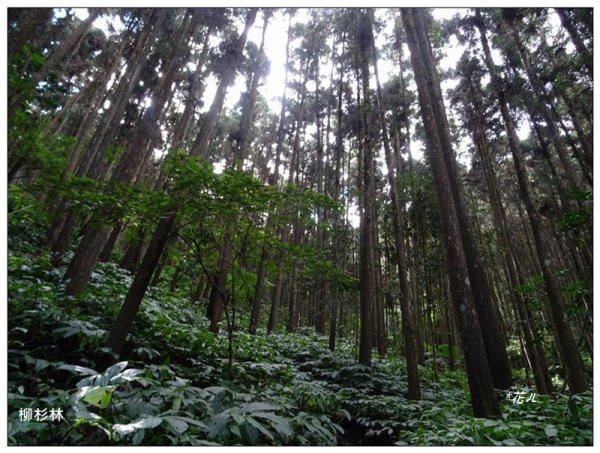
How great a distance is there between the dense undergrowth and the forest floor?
0.4 inches

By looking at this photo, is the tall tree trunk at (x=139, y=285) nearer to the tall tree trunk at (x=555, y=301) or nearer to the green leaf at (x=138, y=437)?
the green leaf at (x=138, y=437)

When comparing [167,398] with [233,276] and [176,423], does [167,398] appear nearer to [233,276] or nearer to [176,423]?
[176,423]

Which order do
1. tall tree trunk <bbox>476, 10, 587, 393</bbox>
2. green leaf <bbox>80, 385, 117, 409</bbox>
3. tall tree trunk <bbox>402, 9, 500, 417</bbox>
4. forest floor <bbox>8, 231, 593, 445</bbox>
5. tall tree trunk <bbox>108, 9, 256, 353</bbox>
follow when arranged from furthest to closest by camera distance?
1. tall tree trunk <bbox>476, 10, 587, 393</bbox>
2. tall tree trunk <bbox>402, 9, 500, 417</bbox>
3. tall tree trunk <bbox>108, 9, 256, 353</bbox>
4. forest floor <bbox>8, 231, 593, 445</bbox>
5. green leaf <bbox>80, 385, 117, 409</bbox>

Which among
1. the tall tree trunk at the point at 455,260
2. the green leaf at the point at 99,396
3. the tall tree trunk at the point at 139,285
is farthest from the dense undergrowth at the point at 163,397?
the tall tree trunk at the point at 455,260

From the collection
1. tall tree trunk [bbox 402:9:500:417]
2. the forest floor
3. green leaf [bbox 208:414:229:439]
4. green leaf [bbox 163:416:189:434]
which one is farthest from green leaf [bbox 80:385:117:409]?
tall tree trunk [bbox 402:9:500:417]

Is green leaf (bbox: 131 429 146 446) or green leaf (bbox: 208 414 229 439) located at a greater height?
green leaf (bbox: 208 414 229 439)

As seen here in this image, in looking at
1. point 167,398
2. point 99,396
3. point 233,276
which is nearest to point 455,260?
point 233,276

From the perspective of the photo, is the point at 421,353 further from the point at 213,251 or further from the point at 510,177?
the point at 510,177

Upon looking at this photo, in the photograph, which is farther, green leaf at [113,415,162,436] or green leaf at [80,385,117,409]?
green leaf at [113,415,162,436]

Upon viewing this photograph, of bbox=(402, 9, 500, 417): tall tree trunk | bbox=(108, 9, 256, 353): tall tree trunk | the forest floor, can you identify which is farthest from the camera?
bbox=(402, 9, 500, 417): tall tree trunk

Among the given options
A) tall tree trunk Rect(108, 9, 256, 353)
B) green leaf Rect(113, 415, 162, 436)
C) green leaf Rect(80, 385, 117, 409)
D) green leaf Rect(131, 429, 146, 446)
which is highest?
tall tree trunk Rect(108, 9, 256, 353)

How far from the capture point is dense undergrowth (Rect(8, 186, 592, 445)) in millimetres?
1896

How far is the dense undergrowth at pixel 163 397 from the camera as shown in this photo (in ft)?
6.22

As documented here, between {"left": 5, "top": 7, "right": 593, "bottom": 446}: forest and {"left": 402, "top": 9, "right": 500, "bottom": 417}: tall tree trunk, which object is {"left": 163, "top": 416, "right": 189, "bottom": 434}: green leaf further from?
{"left": 402, "top": 9, "right": 500, "bottom": 417}: tall tree trunk
